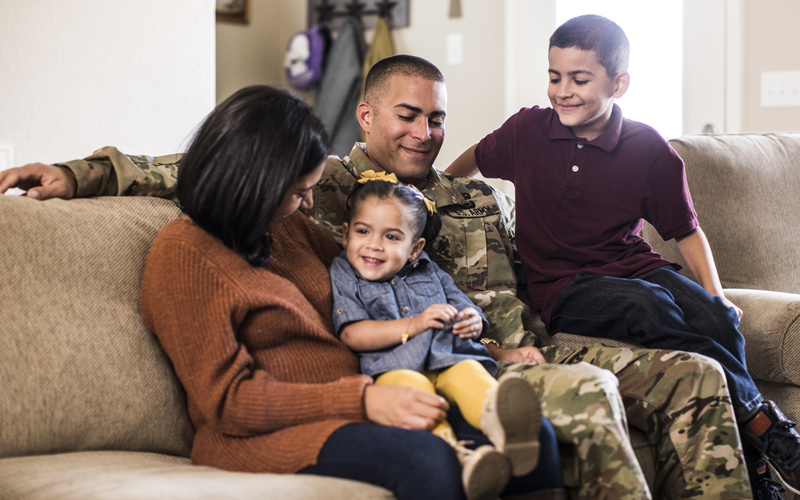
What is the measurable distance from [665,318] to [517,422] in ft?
2.29

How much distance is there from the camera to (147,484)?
0.95 metres

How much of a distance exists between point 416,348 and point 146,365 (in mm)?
479

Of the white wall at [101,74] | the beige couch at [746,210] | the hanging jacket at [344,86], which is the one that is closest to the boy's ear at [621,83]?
the beige couch at [746,210]

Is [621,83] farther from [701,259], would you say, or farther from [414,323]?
[414,323]

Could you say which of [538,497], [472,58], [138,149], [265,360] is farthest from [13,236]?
[472,58]

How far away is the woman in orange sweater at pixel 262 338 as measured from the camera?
102cm

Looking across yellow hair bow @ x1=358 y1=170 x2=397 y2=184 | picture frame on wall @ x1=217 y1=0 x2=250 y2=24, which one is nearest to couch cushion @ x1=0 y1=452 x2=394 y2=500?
yellow hair bow @ x1=358 y1=170 x2=397 y2=184

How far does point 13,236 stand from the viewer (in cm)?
117

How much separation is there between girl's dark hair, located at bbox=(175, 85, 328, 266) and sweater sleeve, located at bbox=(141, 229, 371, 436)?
81 mm

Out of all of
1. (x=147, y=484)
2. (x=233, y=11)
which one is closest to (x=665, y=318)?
(x=147, y=484)

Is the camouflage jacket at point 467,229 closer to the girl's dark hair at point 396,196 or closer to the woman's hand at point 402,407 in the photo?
the girl's dark hair at point 396,196

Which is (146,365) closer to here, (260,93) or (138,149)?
(260,93)

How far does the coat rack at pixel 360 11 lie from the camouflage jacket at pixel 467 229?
5.62 ft

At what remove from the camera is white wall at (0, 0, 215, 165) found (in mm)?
1937
